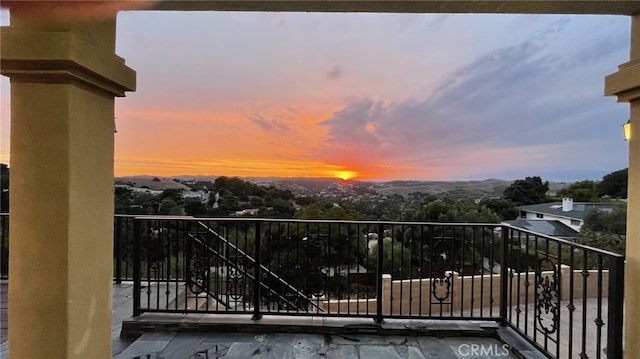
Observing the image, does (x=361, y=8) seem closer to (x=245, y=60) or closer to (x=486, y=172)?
(x=245, y=60)

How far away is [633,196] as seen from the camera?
1474mm

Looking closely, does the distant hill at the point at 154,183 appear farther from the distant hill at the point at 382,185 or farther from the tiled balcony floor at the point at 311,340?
the tiled balcony floor at the point at 311,340

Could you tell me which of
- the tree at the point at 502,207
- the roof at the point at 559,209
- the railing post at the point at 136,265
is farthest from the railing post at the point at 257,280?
the roof at the point at 559,209

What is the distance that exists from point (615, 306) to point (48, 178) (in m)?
2.67

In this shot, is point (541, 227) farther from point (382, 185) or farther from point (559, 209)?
point (559, 209)

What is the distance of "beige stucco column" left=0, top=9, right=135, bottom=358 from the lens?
46.9 inches

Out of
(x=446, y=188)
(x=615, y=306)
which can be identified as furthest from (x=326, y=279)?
(x=446, y=188)

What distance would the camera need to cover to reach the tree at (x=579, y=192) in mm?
7305

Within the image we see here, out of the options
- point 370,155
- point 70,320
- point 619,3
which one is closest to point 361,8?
point 619,3

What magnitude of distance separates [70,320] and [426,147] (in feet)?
24.6

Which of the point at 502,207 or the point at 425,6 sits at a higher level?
the point at 425,6

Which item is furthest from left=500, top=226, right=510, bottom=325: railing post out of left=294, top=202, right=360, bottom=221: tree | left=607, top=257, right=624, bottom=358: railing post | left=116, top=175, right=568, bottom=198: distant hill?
left=116, top=175, right=568, bottom=198: distant hill

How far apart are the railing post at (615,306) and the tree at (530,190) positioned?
5.85m

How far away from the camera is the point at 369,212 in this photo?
487 cm
